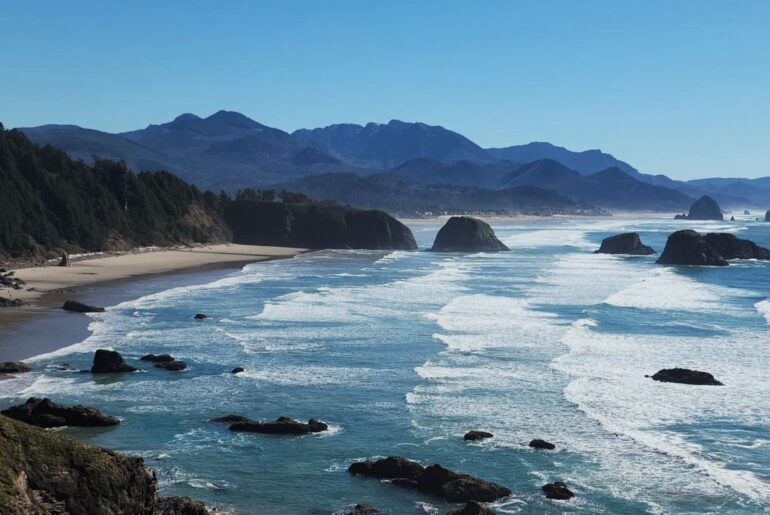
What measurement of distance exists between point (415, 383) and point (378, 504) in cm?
1170

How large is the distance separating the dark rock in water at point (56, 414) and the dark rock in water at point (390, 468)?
24.6ft

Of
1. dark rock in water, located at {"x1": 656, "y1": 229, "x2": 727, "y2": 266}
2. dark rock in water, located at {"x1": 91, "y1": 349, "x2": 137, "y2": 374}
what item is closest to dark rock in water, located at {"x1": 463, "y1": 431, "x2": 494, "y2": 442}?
dark rock in water, located at {"x1": 91, "y1": 349, "x2": 137, "y2": 374}

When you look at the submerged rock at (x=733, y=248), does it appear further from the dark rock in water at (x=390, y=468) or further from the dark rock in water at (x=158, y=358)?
the dark rock in water at (x=390, y=468)

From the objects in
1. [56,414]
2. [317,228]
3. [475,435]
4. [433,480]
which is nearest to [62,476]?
[433,480]

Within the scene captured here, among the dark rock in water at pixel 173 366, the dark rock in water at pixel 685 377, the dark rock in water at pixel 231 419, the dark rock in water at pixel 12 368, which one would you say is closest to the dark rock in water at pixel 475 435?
the dark rock in water at pixel 231 419

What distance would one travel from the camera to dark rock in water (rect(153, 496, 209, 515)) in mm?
17766

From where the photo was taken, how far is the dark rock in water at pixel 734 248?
98463 millimetres

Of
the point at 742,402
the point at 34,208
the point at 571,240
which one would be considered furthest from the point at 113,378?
the point at 571,240

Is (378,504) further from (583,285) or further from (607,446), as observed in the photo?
→ (583,285)

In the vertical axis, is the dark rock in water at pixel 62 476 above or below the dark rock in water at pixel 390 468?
above

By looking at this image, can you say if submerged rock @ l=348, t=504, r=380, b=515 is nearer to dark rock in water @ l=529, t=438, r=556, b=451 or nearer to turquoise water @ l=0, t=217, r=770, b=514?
turquoise water @ l=0, t=217, r=770, b=514

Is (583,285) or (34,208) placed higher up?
(34,208)

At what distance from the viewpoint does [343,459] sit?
23375 mm

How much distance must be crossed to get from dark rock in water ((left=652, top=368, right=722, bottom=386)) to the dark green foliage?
54.5 meters
